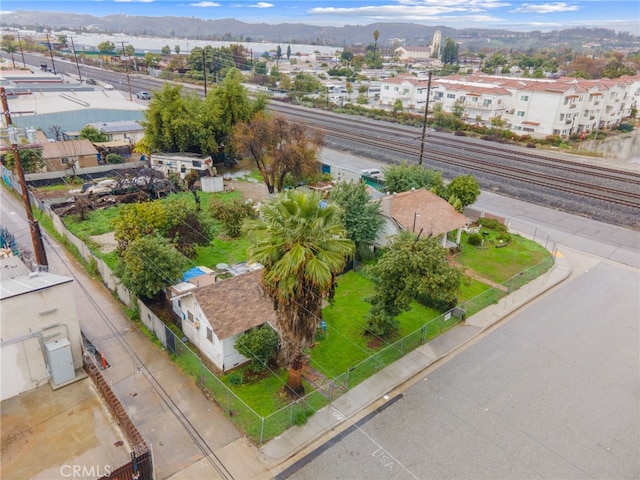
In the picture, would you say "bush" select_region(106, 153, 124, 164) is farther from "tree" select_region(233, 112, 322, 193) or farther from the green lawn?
"tree" select_region(233, 112, 322, 193)

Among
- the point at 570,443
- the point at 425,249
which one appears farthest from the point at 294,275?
the point at 570,443

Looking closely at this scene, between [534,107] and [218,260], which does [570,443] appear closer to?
[218,260]

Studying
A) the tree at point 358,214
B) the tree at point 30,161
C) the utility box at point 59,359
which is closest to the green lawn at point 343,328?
the tree at point 358,214

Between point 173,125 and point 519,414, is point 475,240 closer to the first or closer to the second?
point 519,414

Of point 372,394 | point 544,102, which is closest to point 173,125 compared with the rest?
point 372,394

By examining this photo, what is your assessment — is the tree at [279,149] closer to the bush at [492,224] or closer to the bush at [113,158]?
the bush at [492,224]
